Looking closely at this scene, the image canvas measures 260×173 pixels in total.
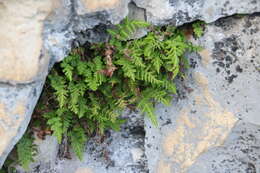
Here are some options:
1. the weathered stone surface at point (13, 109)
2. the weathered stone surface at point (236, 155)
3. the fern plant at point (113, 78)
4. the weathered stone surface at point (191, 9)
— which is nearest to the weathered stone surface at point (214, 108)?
the weathered stone surface at point (236, 155)

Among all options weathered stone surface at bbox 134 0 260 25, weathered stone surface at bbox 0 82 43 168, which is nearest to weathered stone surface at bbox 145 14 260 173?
weathered stone surface at bbox 134 0 260 25

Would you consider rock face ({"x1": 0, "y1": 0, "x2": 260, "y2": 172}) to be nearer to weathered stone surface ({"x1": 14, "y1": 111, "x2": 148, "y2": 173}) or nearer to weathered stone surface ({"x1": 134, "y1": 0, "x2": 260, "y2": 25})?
weathered stone surface ({"x1": 134, "y1": 0, "x2": 260, "y2": 25})

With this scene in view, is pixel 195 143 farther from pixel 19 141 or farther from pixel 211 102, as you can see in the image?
pixel 19 141

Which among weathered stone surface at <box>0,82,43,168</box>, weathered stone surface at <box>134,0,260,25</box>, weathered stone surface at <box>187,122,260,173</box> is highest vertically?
weathered stone surface at <box>134,0,260,25</box>

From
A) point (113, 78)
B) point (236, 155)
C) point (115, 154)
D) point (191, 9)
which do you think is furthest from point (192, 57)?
point (115, 154)

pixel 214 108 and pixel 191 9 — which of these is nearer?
pixel 191 9

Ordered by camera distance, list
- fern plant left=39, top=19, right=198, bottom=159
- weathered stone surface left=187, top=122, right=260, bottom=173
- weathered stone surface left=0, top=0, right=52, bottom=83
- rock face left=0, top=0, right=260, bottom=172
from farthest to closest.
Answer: weathered stone surface left=187, top=122, right=260, bottom=173, fern plant left=39, top=19, right=198, bottom=159, rock face left=0, top=0, right=260, bottom=172, weathered stone surface left=0, top=0, right=52, bottom=83

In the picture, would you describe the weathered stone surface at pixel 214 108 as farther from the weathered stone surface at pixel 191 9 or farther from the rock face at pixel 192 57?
the weathered stone surface at pixel 191 9

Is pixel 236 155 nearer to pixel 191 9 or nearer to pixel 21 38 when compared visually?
pixel 191 9
